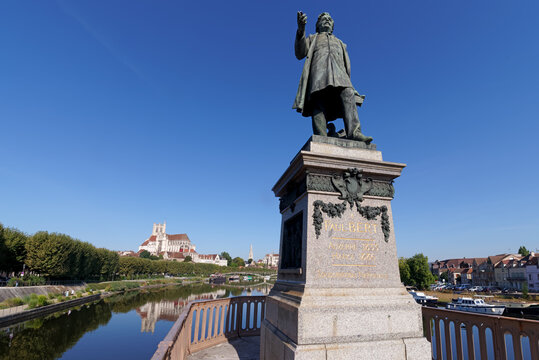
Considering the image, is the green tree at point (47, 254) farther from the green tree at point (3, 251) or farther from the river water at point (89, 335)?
the river water at point (89, 335)

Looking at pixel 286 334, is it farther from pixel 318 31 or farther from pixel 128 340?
pixel 128 340

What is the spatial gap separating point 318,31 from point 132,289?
64743mm

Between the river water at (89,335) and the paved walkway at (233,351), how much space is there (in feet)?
44.7

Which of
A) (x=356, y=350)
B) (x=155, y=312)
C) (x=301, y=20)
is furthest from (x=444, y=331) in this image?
(x=155, y=312)

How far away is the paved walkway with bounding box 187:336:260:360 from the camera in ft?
22.8

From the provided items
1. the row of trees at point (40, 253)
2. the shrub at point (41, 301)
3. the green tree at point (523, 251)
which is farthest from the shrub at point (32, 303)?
the green tree at point (523, 251)

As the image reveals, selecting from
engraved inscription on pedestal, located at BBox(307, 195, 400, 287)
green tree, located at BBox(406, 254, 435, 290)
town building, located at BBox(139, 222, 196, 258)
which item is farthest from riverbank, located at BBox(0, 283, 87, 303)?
town building, located at BBox(139, 222, 196, 258)

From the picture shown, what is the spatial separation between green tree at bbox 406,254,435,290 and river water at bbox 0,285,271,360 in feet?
145

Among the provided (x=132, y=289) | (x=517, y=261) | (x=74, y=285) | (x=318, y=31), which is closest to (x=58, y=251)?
(x=74, y=285)

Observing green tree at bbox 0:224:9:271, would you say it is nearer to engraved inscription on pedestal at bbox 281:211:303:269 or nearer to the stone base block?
engraved inscription on pedestal at bbox 281:211:303:269

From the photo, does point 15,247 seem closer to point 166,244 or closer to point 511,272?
point 511,272

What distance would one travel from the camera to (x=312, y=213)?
508 centimetres

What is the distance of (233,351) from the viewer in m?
7.44

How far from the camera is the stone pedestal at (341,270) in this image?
4.42 metres
